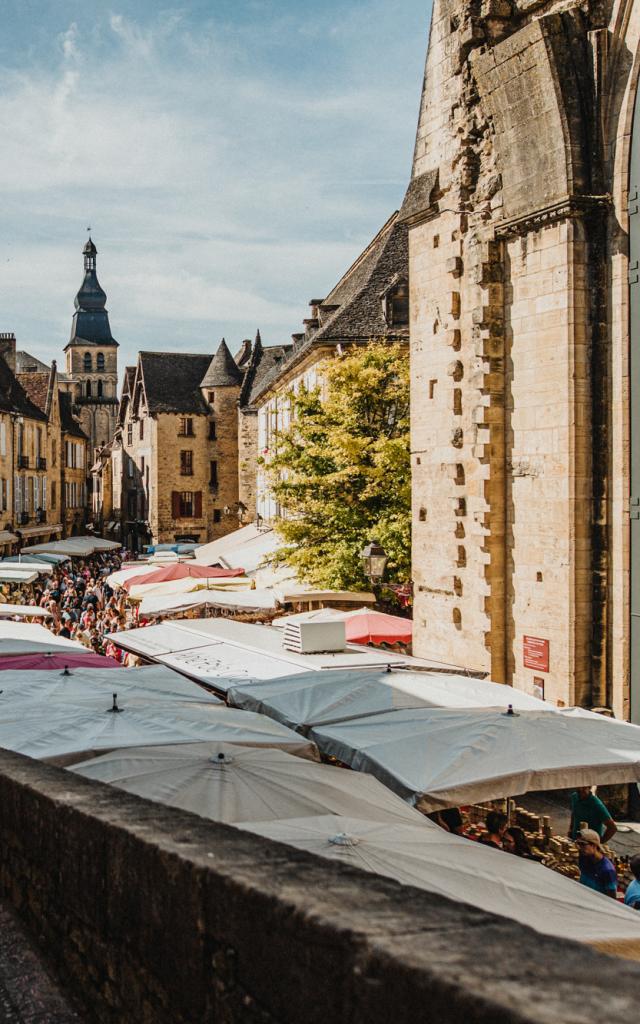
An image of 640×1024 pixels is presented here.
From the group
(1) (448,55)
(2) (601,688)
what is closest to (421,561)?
(2) (601,688)

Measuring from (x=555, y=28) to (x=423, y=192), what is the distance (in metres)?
3.08

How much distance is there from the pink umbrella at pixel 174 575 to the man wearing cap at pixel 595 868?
582 inches

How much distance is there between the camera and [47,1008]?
3367mm

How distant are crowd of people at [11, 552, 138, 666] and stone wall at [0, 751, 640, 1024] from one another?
36.4 feet

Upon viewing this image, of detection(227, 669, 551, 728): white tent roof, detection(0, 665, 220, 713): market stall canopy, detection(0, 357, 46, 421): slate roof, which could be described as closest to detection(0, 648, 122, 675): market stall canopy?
detection(0, 665, 220, 713): market stall canopy

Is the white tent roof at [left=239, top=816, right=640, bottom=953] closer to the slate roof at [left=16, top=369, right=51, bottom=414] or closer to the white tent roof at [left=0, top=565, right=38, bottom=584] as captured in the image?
the white tent roof at [left=0, top=565, right=38, bottom=584]

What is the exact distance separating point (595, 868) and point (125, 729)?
3.85m

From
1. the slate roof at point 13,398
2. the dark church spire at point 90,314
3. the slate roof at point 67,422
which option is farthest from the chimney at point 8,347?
the dark church spire at point 90,314

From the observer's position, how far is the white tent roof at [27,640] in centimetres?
1255

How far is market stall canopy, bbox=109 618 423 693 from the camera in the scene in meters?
11.0

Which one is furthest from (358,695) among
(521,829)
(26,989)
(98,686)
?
(26,989)

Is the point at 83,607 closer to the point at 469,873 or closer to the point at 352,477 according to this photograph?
the point at 352,477

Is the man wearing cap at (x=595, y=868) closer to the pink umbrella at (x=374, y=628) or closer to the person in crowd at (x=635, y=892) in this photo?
the person in crowd at (x=635, y=892)

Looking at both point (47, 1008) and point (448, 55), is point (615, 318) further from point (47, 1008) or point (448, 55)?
point (47, 1008)
